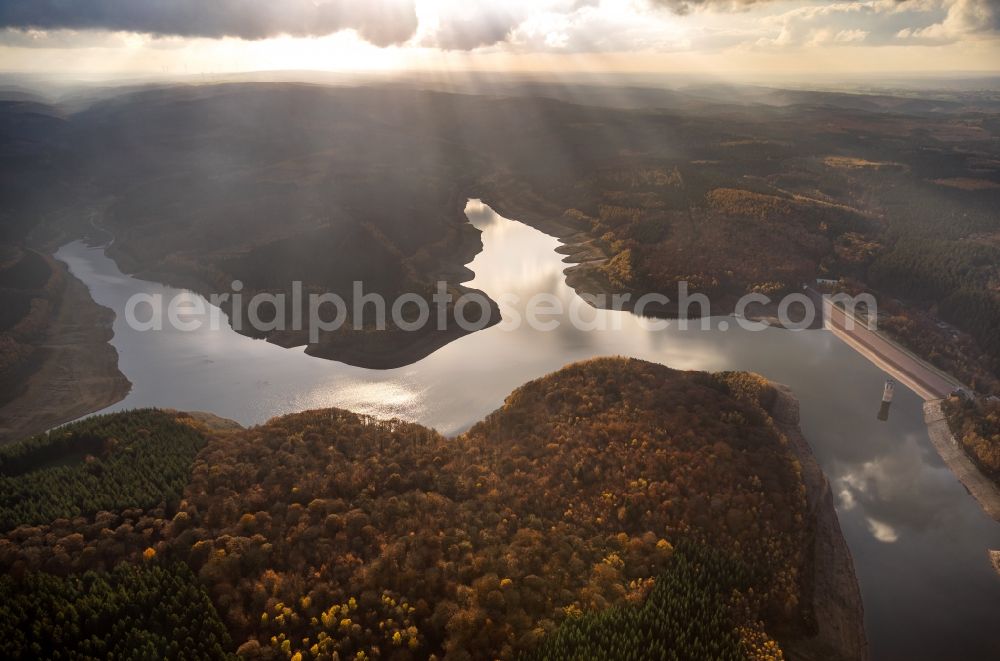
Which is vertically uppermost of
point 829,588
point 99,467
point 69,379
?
point 99,467

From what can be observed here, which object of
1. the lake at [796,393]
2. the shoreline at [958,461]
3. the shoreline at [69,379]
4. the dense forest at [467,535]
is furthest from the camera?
the shoreline at [69,379]

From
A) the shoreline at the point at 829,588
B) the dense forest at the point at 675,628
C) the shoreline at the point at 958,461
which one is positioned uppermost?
the dense forest at the point at 675,628

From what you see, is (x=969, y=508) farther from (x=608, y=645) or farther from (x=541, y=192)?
(x=541, y=192)

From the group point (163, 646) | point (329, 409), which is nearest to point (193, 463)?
point (329, 409)

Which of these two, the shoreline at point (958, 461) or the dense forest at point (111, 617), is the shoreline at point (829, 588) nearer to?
the shoreline at point (958, 461)

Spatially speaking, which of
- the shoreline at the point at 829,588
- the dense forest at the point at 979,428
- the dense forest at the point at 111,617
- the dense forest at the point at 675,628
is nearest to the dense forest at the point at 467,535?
the dense forest at the point at 675,628

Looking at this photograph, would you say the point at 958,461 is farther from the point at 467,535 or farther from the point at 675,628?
the point at 467,535

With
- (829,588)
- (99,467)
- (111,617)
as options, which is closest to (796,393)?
(829,588)
